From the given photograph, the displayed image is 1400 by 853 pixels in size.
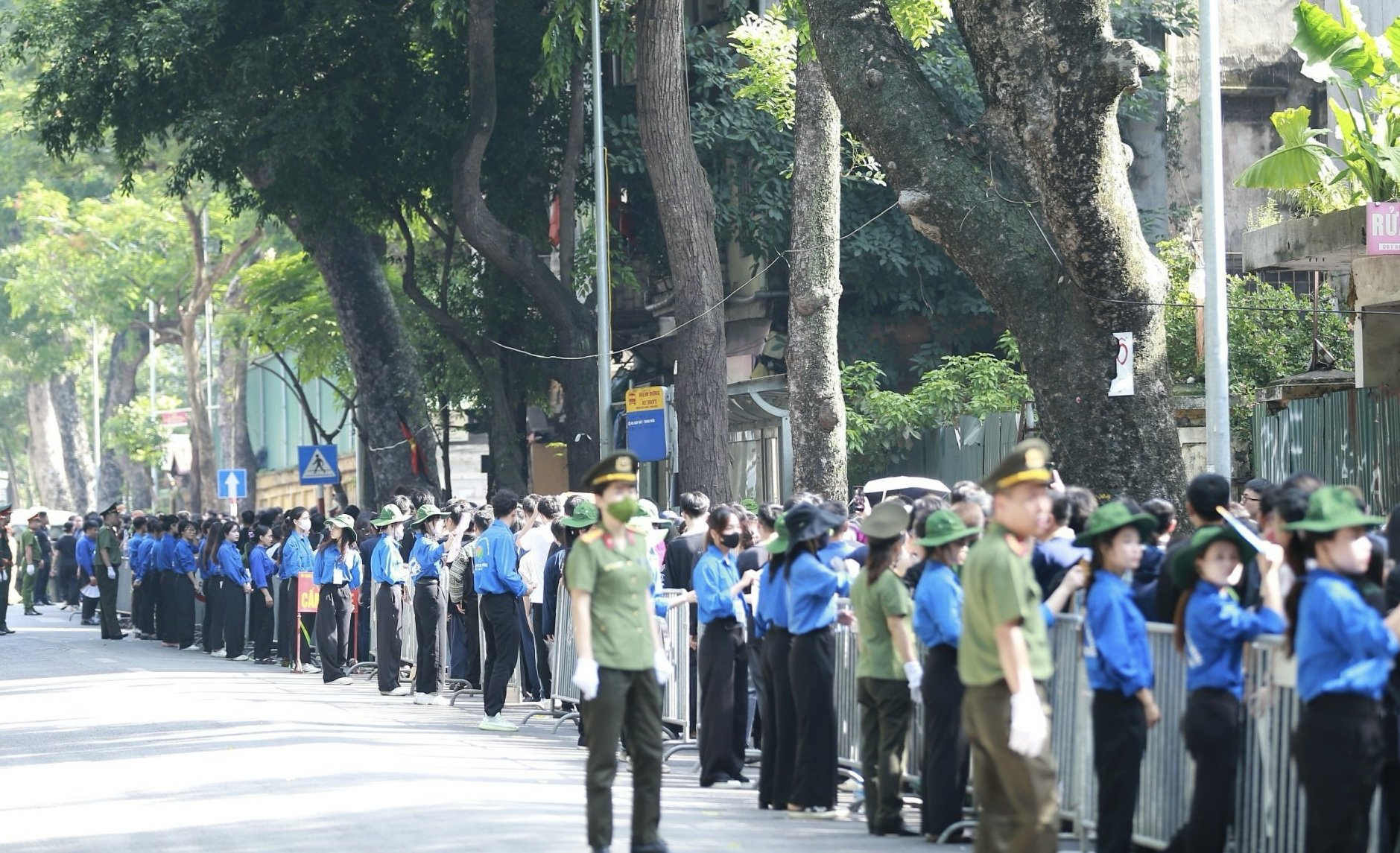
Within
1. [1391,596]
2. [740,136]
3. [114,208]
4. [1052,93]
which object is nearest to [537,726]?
[1052,93]

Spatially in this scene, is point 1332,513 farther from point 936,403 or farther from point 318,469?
point 318,469

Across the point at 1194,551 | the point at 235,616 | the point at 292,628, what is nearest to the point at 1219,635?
the point at 1194,551

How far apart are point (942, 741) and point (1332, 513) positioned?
304cm

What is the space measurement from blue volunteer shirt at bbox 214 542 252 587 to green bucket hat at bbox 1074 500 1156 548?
17.6 meters

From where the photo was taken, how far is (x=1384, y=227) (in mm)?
14625

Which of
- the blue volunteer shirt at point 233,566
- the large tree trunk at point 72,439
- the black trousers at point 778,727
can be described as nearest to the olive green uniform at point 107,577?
the blue volunteer shirt at point 233,566

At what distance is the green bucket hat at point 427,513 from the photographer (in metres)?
17.6

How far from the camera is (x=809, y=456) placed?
2106cm

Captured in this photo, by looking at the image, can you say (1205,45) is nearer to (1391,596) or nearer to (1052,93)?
(1052,93)

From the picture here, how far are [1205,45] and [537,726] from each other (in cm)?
755

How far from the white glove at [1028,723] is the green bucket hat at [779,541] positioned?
12.9 feet

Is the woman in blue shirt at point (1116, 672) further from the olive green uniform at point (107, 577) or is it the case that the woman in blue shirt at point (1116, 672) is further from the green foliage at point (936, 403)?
the olive green uniform at point (107, 577)

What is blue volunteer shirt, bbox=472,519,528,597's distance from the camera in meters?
15.3

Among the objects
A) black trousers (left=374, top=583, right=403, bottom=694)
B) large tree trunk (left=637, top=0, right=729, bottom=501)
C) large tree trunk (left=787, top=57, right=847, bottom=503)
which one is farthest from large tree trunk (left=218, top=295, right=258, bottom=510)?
black trousers (left=374, top=583, right=403, bottom=694)
